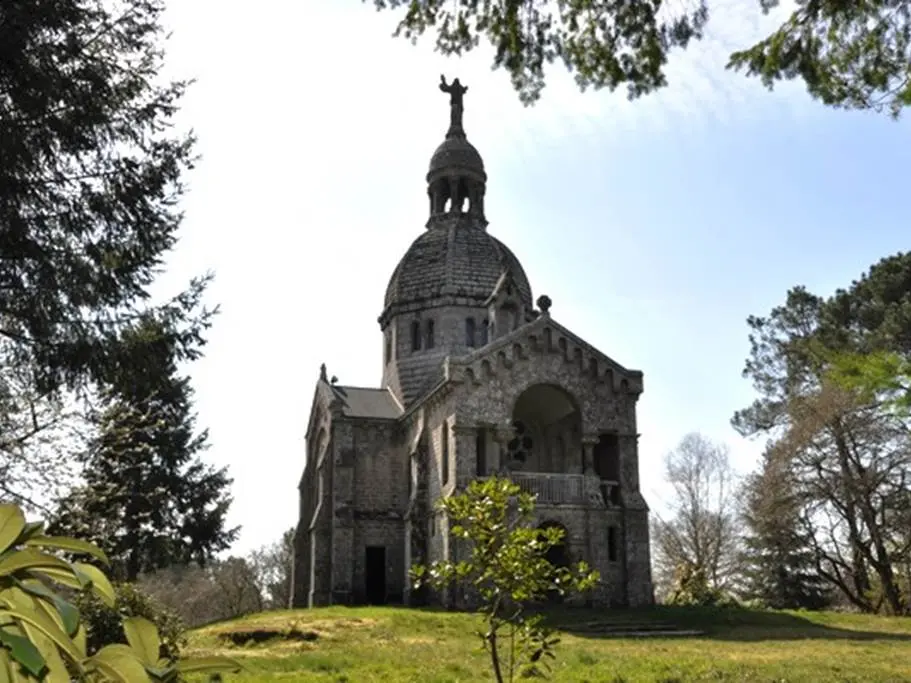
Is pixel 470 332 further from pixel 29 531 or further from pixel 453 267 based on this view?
pixel 29 531

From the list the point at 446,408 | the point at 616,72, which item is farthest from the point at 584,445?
the point at 616,72

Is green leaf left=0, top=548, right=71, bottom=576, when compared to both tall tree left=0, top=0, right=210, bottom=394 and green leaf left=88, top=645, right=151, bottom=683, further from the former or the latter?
tall tree left=0, top=0, right=210, bottom=394

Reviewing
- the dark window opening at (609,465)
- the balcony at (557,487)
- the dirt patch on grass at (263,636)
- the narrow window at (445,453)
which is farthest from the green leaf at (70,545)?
the dark window opening at (609,465)

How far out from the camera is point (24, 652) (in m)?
1.37

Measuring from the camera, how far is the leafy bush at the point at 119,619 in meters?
12.8

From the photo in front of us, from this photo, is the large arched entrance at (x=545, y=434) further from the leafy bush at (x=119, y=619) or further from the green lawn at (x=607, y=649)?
the leafy bush at (x=119, y=619)

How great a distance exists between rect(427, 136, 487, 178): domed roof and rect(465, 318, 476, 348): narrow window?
Result: 900 centimetres

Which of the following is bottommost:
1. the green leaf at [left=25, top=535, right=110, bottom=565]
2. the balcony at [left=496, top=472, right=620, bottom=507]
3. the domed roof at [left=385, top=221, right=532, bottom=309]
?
the green leaf at [left=25, top=535, right=110, bottom=565]

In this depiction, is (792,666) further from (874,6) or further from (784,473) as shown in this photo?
(784,473)

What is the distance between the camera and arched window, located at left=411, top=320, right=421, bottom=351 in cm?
4234

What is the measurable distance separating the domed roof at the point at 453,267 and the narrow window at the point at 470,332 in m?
1.14

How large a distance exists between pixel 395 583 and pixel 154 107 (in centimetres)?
2507

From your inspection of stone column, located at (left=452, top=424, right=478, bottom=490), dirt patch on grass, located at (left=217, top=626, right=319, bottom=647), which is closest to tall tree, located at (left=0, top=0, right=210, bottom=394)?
dirt patch on grass, located at (left=217, top=626, right=319, bottom=647)

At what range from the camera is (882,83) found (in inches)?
326
